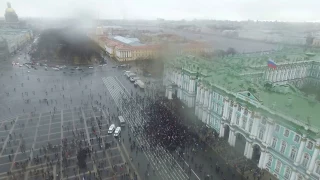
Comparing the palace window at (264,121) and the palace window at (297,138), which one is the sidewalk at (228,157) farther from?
the palace window at (297,138)

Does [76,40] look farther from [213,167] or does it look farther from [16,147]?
[213,167]

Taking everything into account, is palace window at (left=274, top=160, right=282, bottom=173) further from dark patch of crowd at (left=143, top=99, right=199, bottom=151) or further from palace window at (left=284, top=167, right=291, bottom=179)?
dark patch of crowd at (left=143, top=99, right=199, bottom=151)

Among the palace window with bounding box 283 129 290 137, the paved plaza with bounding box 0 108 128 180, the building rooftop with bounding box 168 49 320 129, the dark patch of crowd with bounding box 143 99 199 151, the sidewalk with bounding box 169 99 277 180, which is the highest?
the building rooftop with bounding box 168 49 320 129

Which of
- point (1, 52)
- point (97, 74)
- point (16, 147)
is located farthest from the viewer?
point (1, 52)

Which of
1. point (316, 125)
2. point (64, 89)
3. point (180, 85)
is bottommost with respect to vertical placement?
point (64, 89)

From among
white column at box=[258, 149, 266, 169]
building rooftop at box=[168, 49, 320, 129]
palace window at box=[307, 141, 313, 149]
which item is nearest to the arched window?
palace window at box=[307, 141, 313, 149]

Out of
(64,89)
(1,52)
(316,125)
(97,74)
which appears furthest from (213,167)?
(1,52)

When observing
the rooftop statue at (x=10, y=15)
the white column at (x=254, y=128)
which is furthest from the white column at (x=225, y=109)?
the rooftop statue at (x=10, y=15)
